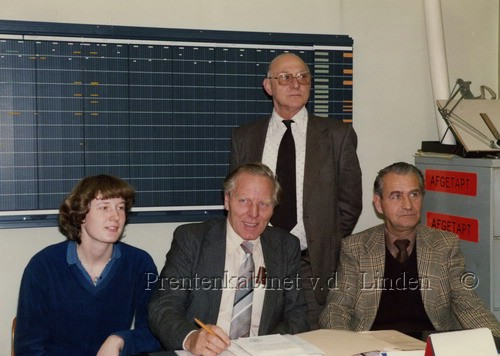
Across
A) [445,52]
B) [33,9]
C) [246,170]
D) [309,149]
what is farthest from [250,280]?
[445,52]

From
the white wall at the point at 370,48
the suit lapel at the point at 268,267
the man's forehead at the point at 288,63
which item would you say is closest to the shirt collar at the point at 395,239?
the suit lapel at the point at 268,267

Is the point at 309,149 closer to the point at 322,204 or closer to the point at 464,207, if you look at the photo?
the point at 322,204

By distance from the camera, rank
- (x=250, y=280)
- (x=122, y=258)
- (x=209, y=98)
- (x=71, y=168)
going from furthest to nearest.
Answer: (x=209, y=98), (x=71, y=168), (x=122, y=258), (x=250, y=280)

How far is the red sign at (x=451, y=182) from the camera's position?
11.9ft

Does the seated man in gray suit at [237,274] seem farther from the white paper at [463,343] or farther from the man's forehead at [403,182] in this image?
the white paper at [463,343]

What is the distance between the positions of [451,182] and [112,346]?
2104 millimetres

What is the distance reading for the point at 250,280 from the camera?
2.75 meters

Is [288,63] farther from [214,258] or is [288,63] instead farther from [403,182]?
[214,258]

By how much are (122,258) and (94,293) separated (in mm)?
201

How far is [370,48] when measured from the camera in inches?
165

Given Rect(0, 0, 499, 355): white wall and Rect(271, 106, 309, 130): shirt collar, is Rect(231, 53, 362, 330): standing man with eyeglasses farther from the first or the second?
Rect(0, 0, 499, 355): white wall

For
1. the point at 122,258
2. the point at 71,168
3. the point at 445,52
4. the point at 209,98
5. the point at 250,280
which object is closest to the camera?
the point at 250,280

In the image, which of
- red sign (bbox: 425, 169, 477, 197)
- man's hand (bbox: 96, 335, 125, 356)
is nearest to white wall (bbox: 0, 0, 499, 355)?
red sign (bbox: 425, 169, 477, 197)

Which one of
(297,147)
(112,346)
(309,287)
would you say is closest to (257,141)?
(297,147)
